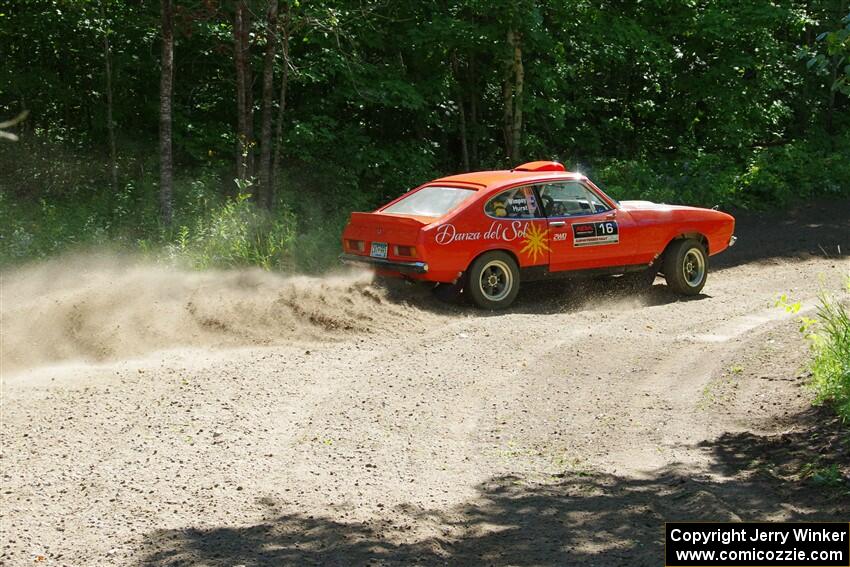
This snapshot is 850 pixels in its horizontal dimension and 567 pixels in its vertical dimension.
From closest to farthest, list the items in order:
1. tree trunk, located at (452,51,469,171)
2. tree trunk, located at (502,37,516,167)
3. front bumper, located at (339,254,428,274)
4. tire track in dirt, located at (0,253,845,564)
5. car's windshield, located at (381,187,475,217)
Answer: tire track in dirt, located at (0,253,845,564) < front bumper, located at (339,254,428,274) < car's windshield, located at (381,187,475,217) < tree trunk, located at (502,37,516,167) < tree trunk, located at (452,51,469,171)

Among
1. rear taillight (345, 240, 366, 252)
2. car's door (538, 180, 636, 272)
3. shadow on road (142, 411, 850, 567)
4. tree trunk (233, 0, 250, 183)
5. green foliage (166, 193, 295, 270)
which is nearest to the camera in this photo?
shadow on road (142, 411, 850, 567)

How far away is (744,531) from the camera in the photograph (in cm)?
552

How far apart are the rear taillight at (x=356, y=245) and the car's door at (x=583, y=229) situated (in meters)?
2.26

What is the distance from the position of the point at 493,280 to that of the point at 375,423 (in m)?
4.95

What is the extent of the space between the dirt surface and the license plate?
1.14 feet

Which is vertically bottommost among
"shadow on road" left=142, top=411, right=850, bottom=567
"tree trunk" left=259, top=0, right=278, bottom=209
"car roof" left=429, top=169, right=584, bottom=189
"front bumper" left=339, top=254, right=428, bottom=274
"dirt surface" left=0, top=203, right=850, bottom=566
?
"shadow on road" left=142, top=411, right=850, bottom=567

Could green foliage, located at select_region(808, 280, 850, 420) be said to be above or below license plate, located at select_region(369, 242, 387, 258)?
below

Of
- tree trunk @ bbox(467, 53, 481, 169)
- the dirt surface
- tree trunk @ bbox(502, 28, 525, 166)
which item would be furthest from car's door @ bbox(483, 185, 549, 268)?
tree trunk @ bbox(467, 53, 481, 169)

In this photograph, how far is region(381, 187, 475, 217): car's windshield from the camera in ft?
Answer: 41.3

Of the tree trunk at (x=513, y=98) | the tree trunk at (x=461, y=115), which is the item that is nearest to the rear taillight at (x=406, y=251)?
the tree trunk at (x=513, y=98)

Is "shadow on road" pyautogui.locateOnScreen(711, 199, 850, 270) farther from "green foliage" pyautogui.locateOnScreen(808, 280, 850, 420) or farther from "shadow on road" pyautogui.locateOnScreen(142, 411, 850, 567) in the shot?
"shadow on road" pyautogui.locateOnScreen(142, 411, 850, 567)

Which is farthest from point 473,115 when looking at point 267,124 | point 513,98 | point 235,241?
point 235,241

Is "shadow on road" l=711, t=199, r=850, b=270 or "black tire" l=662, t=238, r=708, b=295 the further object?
"shadow on road" l=711, t=199, r=850, b=270

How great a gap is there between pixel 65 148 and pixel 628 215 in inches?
423
